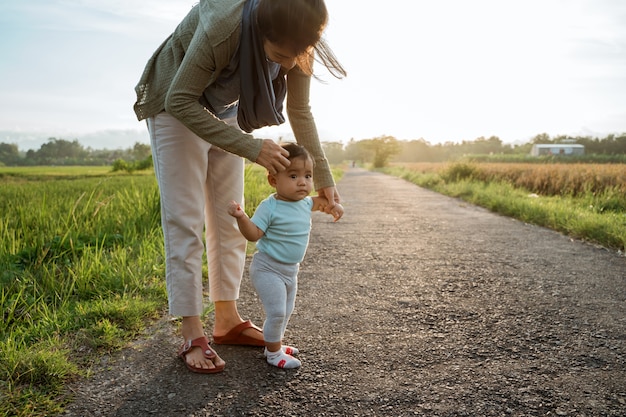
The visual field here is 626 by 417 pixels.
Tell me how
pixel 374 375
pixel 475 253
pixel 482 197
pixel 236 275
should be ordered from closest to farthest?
pixel 374 375
pixel 236 275
pixel 475 253
pixel 482 197

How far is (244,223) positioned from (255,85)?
0.55 m

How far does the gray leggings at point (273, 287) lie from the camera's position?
6.77 feet

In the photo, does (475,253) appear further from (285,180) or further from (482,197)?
(482,197)

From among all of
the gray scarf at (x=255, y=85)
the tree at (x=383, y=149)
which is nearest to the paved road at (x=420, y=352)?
the gray scarf at (x=255, y=85)

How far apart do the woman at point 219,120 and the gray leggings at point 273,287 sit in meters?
0.26

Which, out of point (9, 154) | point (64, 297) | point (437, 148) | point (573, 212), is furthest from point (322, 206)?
point (437, 148)

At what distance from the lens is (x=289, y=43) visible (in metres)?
1.77

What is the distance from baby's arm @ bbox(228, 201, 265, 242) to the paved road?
0.58 metres

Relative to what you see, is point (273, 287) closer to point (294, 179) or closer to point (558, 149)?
point (294, 179)

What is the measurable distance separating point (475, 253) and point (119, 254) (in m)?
3.20

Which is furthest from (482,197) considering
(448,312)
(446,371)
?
(446,371)

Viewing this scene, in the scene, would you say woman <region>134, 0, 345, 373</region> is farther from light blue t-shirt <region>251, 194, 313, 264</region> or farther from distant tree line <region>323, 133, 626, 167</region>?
distant tree line <region>323, 133, 626, 167</region>

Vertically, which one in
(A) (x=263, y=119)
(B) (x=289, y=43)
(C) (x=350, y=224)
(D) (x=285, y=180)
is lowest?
(C) (x=350, y=224)

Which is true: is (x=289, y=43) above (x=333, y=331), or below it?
above
